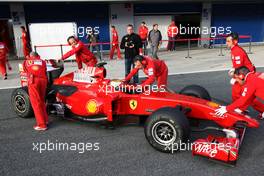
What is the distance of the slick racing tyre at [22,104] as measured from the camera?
5.96 metres

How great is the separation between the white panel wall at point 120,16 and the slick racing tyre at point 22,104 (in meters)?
12.7

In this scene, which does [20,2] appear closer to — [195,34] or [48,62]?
[48,62]

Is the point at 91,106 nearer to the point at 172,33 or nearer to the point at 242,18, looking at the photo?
the point at 172,33

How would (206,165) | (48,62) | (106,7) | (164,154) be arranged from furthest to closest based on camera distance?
(106,7), (48,62), (164,154), (206,165)

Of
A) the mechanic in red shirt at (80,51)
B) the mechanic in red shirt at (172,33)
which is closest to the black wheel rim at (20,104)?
the mechanic in red shirt at (80,51)

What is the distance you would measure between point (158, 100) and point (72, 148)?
5.47ft

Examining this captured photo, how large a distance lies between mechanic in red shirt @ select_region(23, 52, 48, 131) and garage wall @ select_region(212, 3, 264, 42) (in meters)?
17.4

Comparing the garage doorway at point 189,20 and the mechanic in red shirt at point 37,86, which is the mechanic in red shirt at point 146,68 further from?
the garage doorway at point 189,20

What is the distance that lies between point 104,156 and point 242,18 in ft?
66.0

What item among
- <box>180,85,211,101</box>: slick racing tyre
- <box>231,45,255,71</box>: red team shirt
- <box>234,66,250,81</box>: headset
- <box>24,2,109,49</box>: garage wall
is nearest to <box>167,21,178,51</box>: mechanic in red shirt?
<box>24,2,109,49</box>: garage wall

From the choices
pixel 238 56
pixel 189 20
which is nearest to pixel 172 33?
pixel 189 20

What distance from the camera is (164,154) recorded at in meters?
4.48

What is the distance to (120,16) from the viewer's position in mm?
18047

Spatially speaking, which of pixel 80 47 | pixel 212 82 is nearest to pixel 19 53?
pixel 80 47
